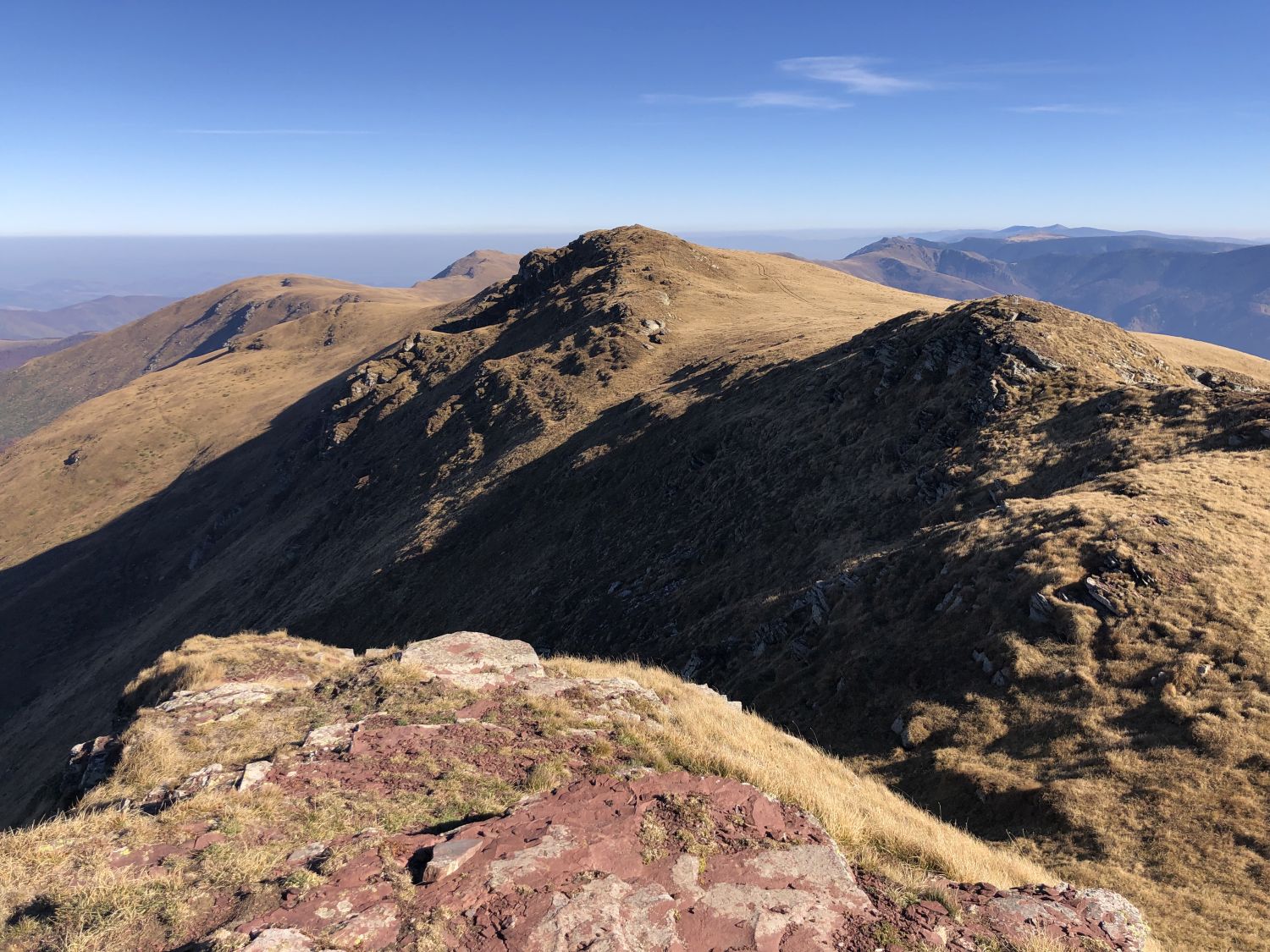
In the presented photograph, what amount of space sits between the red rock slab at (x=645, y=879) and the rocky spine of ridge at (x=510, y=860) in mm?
22

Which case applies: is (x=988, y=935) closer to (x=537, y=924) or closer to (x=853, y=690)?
(x=537, y=924)

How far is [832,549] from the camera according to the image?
27062mm

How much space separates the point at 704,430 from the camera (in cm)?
4222

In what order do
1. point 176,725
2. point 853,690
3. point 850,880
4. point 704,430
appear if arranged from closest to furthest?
point 850,880, point 176,725, point 853,690, point 704,430

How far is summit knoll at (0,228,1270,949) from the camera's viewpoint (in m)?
13.7

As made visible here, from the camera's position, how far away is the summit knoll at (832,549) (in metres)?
13.7

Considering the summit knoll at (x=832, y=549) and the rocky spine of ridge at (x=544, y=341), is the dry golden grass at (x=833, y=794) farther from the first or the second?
the rocky spine of ridge at (x=544, y=341)

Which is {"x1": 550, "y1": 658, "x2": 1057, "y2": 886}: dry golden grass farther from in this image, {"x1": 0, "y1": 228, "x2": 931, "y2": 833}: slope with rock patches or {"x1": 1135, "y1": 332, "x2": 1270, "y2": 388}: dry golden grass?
{"x1": 1135, "y1": 332, "x2": 1270, "y2": 388}: dry golden grass

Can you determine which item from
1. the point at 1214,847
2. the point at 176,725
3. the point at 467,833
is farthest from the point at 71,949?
the point at 1214,847

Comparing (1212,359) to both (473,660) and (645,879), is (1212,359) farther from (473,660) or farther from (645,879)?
(645,879)

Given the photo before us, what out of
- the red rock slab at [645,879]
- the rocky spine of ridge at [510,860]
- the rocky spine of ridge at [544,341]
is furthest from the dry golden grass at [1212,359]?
the red rock slab at [645,879]

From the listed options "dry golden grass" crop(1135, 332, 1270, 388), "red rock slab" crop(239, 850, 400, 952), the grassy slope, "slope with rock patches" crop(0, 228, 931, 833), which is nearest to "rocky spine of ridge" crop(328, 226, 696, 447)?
"slope with rock patches" crop(0, 228, 931, 833)

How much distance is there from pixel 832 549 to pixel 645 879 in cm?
2164

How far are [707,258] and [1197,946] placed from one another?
293 ft
